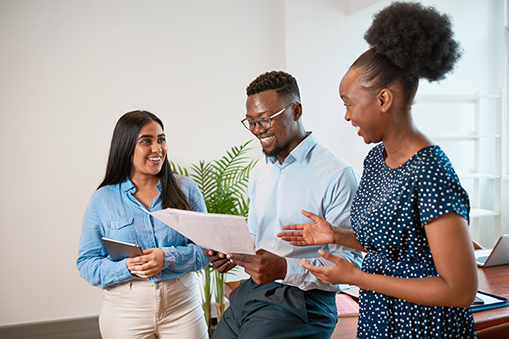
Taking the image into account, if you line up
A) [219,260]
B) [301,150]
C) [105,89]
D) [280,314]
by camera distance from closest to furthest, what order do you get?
[280,314] → [219,260] → [301,150] → [105,89]

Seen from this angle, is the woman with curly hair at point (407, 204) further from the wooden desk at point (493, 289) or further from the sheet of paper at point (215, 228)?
the wooden desk at point (493, 289)

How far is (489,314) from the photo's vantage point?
164cm

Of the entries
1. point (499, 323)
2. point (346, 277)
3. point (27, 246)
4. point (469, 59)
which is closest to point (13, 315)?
point (27, 246)

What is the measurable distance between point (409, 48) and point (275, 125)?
2.51 ft

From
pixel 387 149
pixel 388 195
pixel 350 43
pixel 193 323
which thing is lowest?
pixel 193 323

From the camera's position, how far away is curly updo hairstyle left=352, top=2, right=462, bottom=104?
1034mm

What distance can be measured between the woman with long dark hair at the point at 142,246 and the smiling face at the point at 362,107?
113cm

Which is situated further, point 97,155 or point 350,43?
point 350,43

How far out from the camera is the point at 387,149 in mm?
1154

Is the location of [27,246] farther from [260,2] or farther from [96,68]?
[260,2]

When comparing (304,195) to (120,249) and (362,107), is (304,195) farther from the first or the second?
(120,249)

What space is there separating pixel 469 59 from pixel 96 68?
3862mm

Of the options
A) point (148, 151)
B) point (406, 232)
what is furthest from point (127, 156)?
point (406, 232)

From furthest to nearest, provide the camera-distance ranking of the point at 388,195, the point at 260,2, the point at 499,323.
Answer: the point at 260,2
the point at 499,323
the point at 388,195
